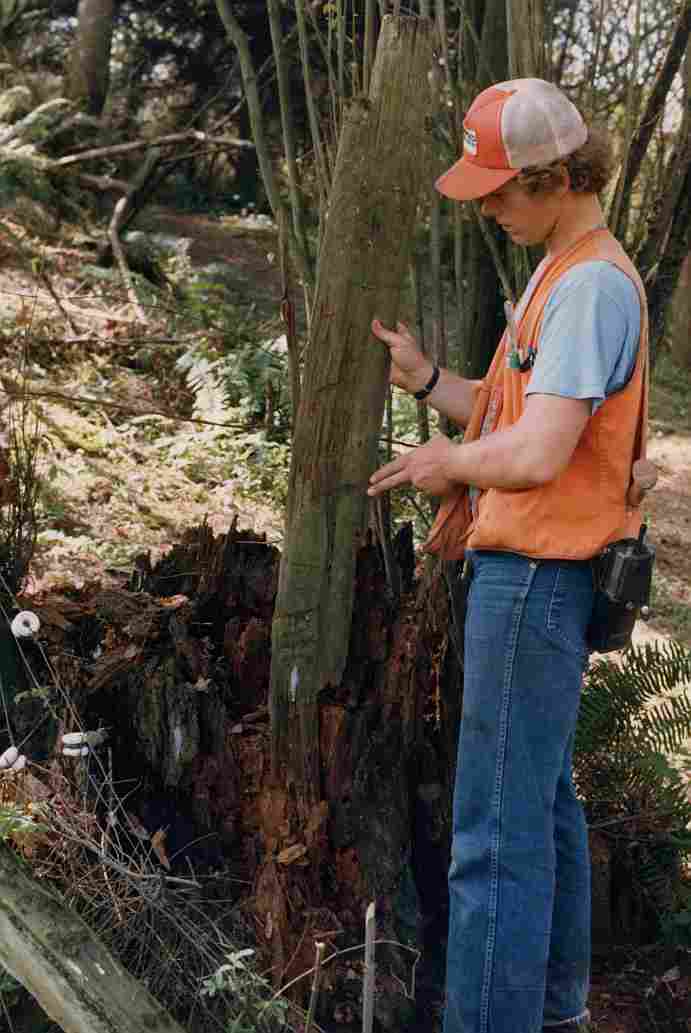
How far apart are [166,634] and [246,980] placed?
37.3 inches

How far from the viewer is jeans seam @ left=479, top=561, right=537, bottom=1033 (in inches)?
95.6

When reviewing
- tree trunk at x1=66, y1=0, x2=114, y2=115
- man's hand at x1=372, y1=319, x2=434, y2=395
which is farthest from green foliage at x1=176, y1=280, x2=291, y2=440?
tree trunk at x1=66, y1=0, x2=114, y2=115

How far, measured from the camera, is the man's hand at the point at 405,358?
105 inches

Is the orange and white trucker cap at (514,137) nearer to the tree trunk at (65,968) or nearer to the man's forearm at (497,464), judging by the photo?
the man's forearm at (497,464)

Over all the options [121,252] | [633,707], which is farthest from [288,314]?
[121,252]

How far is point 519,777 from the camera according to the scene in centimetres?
250

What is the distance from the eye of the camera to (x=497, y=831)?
99.0 inches

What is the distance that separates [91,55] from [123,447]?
5701mm

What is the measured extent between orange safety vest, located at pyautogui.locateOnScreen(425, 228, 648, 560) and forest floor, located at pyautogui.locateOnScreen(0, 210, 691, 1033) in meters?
1.75

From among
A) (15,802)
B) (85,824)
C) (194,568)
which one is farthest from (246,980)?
(194,568)

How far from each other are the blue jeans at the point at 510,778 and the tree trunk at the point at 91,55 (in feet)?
30.4

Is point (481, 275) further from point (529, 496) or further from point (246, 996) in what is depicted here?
point (246, 996)

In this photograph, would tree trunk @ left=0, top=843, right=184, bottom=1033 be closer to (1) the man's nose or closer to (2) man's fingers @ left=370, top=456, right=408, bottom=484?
(2) man's fingers @ left=370, top=456, right=408, bottom=484

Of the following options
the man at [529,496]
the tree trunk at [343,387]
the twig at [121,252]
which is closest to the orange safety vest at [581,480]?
the man at [529,496]
